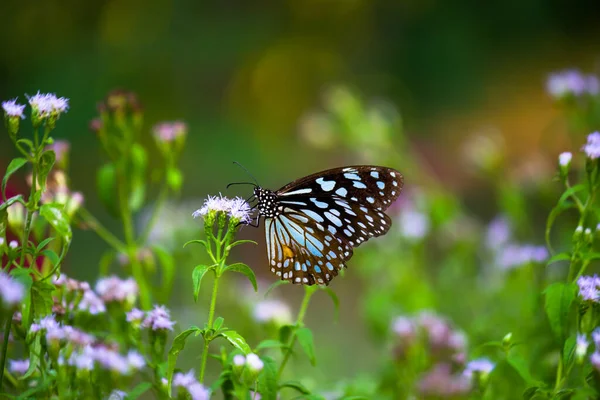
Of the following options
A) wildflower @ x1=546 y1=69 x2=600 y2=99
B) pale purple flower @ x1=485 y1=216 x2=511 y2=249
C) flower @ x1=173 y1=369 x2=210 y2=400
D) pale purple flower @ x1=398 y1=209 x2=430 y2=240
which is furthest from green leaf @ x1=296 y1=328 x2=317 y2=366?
wildflower @ x1=546 y1=69 x2=600 y2=99

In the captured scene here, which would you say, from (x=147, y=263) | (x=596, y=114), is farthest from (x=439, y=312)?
(x=147, y=263)

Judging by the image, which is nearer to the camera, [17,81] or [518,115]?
[17,81]

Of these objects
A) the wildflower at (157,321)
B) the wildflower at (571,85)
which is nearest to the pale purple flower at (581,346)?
the wildflower at (157,321)

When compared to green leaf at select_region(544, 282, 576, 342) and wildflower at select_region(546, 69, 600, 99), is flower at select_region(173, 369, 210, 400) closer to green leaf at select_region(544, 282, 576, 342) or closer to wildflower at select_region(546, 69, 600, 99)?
green leaf at select_region(544, 282, 576, 342)

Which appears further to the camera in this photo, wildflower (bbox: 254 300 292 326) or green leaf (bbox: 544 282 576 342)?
wildflower (bbox: 254 300 292 326)

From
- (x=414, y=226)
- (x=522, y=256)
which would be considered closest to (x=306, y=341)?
(x=522, y=256)

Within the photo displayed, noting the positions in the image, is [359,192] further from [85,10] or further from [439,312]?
[85,10]
